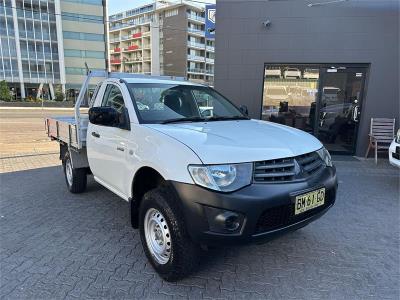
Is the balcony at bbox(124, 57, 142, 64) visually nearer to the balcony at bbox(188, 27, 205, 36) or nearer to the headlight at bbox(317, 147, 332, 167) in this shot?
the balcony at bbox(188, 27, 205, 36)

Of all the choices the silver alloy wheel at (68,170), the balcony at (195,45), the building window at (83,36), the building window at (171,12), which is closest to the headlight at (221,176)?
the silver alloy wheel at (68,170)

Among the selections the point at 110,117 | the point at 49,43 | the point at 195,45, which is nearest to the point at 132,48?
the point at 195,45

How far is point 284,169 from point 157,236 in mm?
1359

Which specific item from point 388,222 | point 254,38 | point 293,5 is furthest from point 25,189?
point 293,5

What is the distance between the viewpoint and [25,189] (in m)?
5.63

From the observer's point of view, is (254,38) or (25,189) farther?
(254,38)

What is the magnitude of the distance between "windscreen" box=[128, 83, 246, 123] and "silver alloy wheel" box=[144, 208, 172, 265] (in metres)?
0.99

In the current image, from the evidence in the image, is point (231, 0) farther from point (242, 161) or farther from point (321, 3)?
point (242, 161)

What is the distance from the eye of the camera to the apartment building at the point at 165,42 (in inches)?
2719

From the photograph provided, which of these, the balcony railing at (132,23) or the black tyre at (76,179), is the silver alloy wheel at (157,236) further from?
the balcony railing at (132,23)

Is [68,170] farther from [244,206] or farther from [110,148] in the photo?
[244,206]

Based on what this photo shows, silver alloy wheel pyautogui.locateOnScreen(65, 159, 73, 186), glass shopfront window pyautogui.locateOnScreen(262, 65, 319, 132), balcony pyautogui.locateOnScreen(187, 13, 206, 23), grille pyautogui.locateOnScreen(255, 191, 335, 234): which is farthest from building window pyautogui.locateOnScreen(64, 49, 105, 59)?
grille pyautogui.locateOnScreen(255, 191, 335, 234)

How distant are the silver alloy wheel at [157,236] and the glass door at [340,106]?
672 centimetres

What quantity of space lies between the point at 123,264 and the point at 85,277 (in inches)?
15.1
